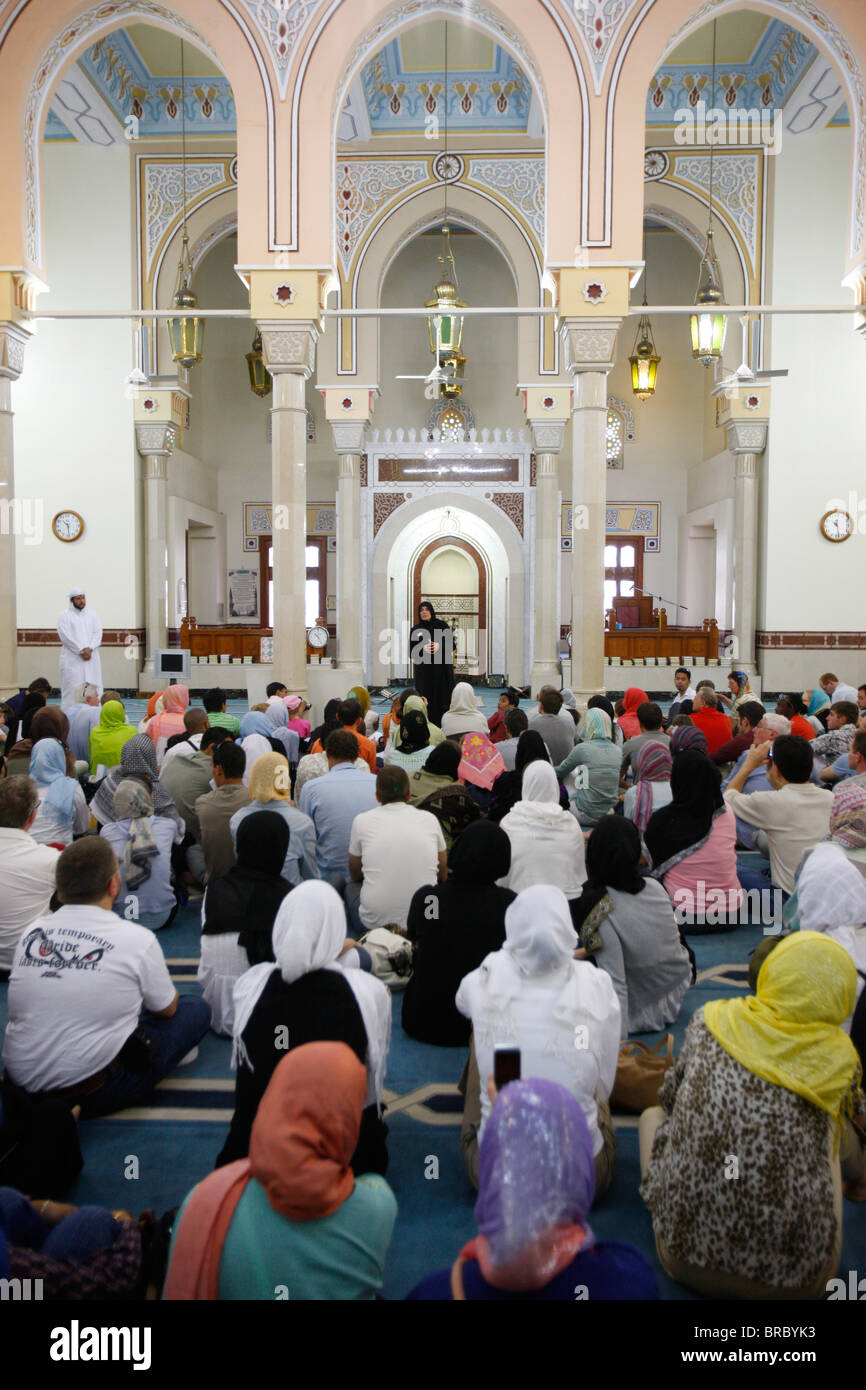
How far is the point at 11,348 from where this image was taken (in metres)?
7.45

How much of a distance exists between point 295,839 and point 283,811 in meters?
0.13

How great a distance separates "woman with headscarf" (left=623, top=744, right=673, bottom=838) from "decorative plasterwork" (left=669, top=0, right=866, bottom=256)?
192 inches

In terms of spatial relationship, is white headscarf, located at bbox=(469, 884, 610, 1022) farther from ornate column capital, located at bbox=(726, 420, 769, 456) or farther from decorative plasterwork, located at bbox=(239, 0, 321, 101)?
ornate column capital, located at bbox=(726, 420, 769, 456)

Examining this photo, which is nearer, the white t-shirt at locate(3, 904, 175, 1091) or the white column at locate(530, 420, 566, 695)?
the white t-shirt at locate(3, 904, 175, 1091)

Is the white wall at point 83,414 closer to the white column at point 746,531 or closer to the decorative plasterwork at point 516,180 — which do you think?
the decorative plasterwork at point 516,180

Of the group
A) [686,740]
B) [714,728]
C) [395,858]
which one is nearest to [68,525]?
[714,728]

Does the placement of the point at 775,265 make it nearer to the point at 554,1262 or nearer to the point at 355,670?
the point at 355,670

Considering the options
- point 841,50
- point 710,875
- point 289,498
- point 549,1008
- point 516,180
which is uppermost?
point 516,180

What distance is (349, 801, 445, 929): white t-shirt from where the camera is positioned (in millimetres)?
3180

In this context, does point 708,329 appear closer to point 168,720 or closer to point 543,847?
point 168,720

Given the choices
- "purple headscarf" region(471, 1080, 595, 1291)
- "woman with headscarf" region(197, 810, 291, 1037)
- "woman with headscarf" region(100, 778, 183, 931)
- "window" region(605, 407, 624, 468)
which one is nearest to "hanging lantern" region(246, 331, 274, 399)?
"window" region(605, 407, 624, 468)

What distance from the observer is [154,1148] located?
2221 mm

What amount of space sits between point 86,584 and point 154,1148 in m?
9.40

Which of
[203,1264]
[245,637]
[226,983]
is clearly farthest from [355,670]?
[203,1264]
